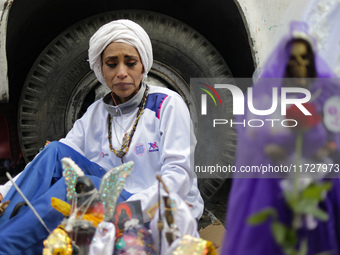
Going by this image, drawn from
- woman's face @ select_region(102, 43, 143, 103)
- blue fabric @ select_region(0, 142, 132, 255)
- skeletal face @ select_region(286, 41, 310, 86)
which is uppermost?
woman's face @ select_region(102, 43, 143, 103)

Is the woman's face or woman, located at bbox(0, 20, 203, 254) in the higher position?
the woman's face

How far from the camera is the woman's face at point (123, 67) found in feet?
7.86

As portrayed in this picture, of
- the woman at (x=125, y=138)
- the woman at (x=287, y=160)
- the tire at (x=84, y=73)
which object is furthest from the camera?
the tire at (x=84, y=73)

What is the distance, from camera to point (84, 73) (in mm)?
3125

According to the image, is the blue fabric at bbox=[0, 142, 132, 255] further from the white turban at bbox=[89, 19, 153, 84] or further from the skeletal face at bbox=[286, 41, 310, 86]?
the skeletal face at bbox=[286, 41, 310, 86]

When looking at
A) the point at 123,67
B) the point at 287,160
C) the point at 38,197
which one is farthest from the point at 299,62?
the point at 38,197

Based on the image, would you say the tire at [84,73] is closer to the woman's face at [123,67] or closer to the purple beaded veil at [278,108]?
the woman's face at [123,67]

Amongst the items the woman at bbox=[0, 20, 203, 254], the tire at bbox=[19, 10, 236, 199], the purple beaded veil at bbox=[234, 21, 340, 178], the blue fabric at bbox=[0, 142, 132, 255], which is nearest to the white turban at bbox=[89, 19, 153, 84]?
the woman at bbox=[0, 20, 203, 254]

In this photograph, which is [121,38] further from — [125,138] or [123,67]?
[125,138]

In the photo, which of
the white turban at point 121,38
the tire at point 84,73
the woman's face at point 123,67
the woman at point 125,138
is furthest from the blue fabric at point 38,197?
the tire at point 84,73

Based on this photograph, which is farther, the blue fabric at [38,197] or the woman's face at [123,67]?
the woman's face at [123,67]

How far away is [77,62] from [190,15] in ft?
2.55

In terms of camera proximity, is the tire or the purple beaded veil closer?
the purple beaded veil

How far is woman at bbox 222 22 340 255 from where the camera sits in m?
1.36
